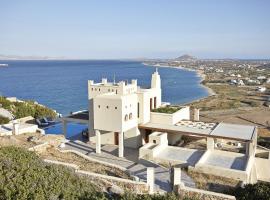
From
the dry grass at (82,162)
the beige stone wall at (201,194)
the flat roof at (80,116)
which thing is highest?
the flat roof at (80,116)

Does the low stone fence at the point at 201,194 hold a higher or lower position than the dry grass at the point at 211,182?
higher

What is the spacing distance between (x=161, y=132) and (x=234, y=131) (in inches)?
181

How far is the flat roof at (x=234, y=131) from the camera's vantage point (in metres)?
18.7

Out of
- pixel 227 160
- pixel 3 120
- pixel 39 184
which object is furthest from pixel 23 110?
pixel 39 184

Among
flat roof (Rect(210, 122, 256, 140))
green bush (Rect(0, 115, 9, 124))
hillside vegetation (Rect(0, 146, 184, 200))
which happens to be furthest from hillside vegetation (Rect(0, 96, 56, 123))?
hillside vegetation (Rect(0, 146, 184, 200))

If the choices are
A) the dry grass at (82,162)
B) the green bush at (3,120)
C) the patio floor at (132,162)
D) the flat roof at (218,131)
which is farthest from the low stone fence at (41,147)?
the green bush at (3,120)

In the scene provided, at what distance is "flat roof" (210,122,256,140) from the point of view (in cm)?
1866

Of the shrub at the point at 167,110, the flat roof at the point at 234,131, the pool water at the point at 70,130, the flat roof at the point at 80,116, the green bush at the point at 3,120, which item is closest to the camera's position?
the flat roof at the point at 234,131

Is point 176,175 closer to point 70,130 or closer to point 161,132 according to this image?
point 161,132

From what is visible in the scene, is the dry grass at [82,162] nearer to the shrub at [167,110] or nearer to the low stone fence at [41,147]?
the low stone fence at [41,147]

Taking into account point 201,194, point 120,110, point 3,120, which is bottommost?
point 3,120

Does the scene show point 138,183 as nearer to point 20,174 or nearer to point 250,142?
point 20,174

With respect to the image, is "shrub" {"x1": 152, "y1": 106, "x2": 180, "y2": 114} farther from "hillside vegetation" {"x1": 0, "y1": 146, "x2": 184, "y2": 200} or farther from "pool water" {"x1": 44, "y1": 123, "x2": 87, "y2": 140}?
"hillside vegetation" {"x1": 0, "y1": 146, "x2": 184, "y2": 200}

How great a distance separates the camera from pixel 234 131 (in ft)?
65.5
